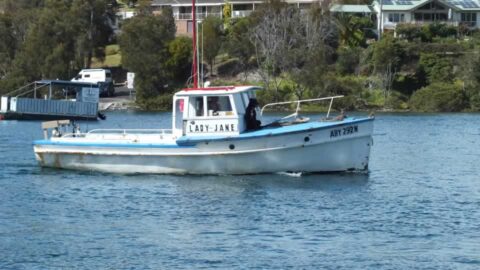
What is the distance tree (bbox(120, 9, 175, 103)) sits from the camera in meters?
107

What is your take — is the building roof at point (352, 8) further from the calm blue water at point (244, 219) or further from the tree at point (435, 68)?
the calm blue water at point (244, 219)

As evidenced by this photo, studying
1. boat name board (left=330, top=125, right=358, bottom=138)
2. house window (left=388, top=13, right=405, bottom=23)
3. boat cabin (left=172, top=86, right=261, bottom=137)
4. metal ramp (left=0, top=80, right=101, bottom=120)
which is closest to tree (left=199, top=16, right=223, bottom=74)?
house window (left=388, top=13, right=405, bottom=23)

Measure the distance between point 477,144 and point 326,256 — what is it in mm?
33227

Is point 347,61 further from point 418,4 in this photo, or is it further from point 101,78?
point 101,78

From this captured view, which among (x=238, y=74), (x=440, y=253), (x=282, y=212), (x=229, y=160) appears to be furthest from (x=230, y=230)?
(x=238, y=74)

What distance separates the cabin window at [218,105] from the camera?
43228 millimetres

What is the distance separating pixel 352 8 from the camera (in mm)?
126500

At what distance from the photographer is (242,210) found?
36344 millimetres

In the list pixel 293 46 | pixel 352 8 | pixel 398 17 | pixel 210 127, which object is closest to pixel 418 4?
pixel 398 17

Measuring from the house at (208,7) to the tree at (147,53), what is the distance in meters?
20.3

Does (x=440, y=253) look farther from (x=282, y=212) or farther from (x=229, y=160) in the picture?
(x=229, y=160)

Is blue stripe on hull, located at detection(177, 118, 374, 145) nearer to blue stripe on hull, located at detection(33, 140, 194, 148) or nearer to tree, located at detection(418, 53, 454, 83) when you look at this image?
blue stripe on hull, located at detection(33, 140, 194, 148)

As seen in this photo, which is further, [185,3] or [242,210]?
[185,3]

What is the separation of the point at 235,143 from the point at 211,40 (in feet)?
233
